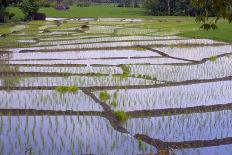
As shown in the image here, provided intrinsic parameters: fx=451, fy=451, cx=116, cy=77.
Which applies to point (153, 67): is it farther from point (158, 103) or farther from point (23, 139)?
point (23, 139)

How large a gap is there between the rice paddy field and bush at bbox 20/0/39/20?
15.8 meters

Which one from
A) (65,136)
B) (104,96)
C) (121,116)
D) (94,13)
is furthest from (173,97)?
(94,13)

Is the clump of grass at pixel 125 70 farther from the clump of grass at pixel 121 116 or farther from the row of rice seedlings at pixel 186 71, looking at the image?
the clump of grass at pixel 121 116

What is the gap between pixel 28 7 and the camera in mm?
28688

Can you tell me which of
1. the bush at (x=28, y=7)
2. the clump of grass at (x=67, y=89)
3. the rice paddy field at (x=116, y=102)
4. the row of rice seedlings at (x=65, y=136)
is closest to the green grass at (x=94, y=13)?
the bush at (x=28, y=7)

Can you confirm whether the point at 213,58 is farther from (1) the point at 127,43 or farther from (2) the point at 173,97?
(2) the point at 173,97

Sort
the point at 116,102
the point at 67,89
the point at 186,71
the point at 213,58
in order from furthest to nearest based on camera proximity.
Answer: the point at 213,58, the point at 186,71, the point at 67,89, the point at 116,102

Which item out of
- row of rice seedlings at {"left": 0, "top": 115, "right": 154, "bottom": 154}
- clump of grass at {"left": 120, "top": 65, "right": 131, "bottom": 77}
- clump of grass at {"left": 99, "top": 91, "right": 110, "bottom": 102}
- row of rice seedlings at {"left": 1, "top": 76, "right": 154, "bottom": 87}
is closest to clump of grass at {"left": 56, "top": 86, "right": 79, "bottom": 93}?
clump of grass at {"left": 99, "top": 91, "right": 110, "bottom": 102}

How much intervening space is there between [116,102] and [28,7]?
903 inches

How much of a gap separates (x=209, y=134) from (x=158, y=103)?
5.27 feet

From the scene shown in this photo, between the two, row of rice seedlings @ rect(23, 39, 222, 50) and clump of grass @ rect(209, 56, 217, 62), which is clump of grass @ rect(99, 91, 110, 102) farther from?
row of rice seedlings @ rect(23, 39, 222, 50)

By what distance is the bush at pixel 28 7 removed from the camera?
28352 millimetres

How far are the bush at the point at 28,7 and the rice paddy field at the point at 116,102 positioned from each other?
15.8 metres

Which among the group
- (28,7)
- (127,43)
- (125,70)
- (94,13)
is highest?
(28,7)
